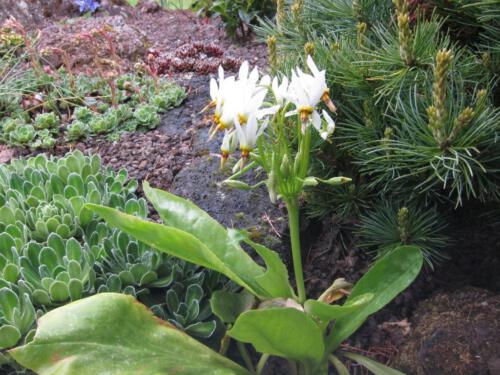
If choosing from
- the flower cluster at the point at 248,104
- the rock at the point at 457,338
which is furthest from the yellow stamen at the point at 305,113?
the rock at the point at 457,338

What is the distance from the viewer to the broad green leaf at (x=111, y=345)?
1.51 metres

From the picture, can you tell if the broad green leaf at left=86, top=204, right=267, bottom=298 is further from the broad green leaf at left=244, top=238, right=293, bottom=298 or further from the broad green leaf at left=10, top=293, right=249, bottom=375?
the broad green leaf at left=10, top=293, right=249, bottom=375

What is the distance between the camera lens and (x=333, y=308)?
156cm

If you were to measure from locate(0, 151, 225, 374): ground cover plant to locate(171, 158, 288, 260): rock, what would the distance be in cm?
36

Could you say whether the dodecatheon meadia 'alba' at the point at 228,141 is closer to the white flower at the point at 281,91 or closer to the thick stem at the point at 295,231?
the white flower at the point at 281,91

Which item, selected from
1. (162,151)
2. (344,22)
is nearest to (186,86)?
(162,151)

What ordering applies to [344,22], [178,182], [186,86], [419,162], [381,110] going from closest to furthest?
[419,162] → [381,110] → [344,22] → [178,182] → [186,86]

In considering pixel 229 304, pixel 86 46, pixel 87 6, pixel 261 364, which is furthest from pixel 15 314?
pixel 87 6

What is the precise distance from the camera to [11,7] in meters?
6.16

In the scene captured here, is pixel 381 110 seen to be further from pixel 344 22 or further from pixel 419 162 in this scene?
pixel 344 22

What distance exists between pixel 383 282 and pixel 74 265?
95 cm

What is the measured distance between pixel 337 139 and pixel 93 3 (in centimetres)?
529

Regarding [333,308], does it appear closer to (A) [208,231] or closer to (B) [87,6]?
(A) [208,231]

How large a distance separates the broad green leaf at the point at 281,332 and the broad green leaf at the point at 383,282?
→ 0.13 m
